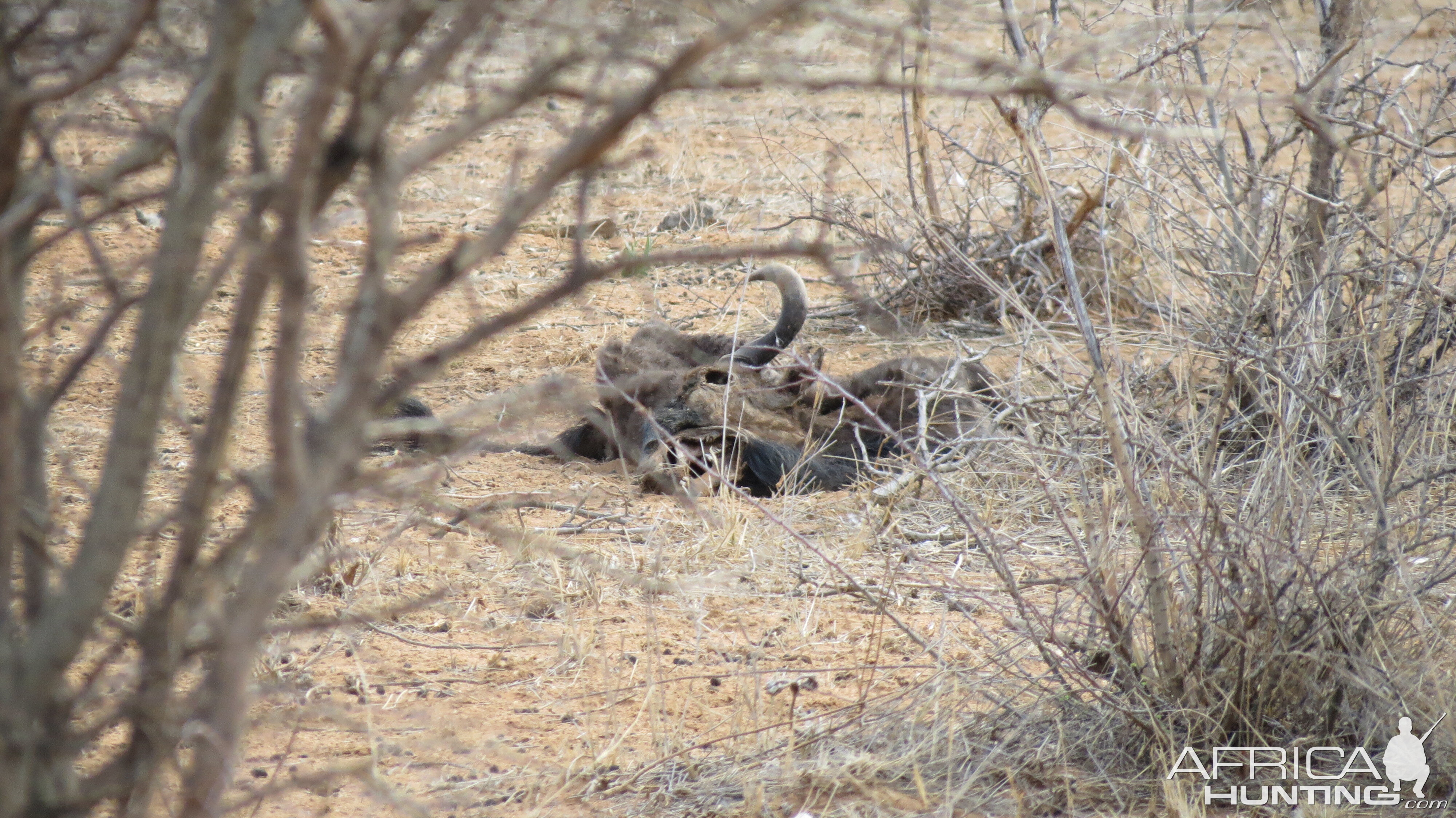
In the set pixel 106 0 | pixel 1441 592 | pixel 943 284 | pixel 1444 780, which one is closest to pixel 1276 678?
pixel 1444 780

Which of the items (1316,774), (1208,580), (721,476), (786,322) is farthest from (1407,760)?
(786,322)

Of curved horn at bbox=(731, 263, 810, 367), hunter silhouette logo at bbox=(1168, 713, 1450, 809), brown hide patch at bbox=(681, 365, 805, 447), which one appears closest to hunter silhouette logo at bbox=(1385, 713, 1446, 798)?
hunter silhouette logo at bbox=(1168, 713, 1450, 809)

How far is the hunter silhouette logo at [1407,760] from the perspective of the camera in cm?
240

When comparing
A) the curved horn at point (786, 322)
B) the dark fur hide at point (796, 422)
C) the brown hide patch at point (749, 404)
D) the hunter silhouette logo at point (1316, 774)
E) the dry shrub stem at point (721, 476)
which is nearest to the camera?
the dry shrub stem at point (721, 476)

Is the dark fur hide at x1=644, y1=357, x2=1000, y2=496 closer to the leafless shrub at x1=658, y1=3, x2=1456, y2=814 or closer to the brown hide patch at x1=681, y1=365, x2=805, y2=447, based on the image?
the brown hide patch at x1=681, y1=365, x2=805, y2=447

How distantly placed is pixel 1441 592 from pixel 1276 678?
0.60 meters

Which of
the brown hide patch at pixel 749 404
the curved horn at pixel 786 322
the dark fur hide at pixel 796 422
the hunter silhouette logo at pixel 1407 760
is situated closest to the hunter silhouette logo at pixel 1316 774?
the hunter silhouette logo at pixel 1407 760

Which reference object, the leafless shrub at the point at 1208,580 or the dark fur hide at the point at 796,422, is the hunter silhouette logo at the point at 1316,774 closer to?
the leafless shrub at the point at 1208,580

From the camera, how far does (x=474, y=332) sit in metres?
1.27

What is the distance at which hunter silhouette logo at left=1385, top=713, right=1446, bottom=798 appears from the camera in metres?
2.40

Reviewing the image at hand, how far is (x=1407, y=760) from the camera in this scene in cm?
241

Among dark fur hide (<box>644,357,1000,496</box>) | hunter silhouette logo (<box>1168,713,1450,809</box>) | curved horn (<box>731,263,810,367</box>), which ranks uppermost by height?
curved horn (<box>731,263,810,367</box>)

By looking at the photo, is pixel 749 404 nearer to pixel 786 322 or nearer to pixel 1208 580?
pixel 786 322

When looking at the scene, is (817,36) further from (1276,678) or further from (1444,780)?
(1444,780)
